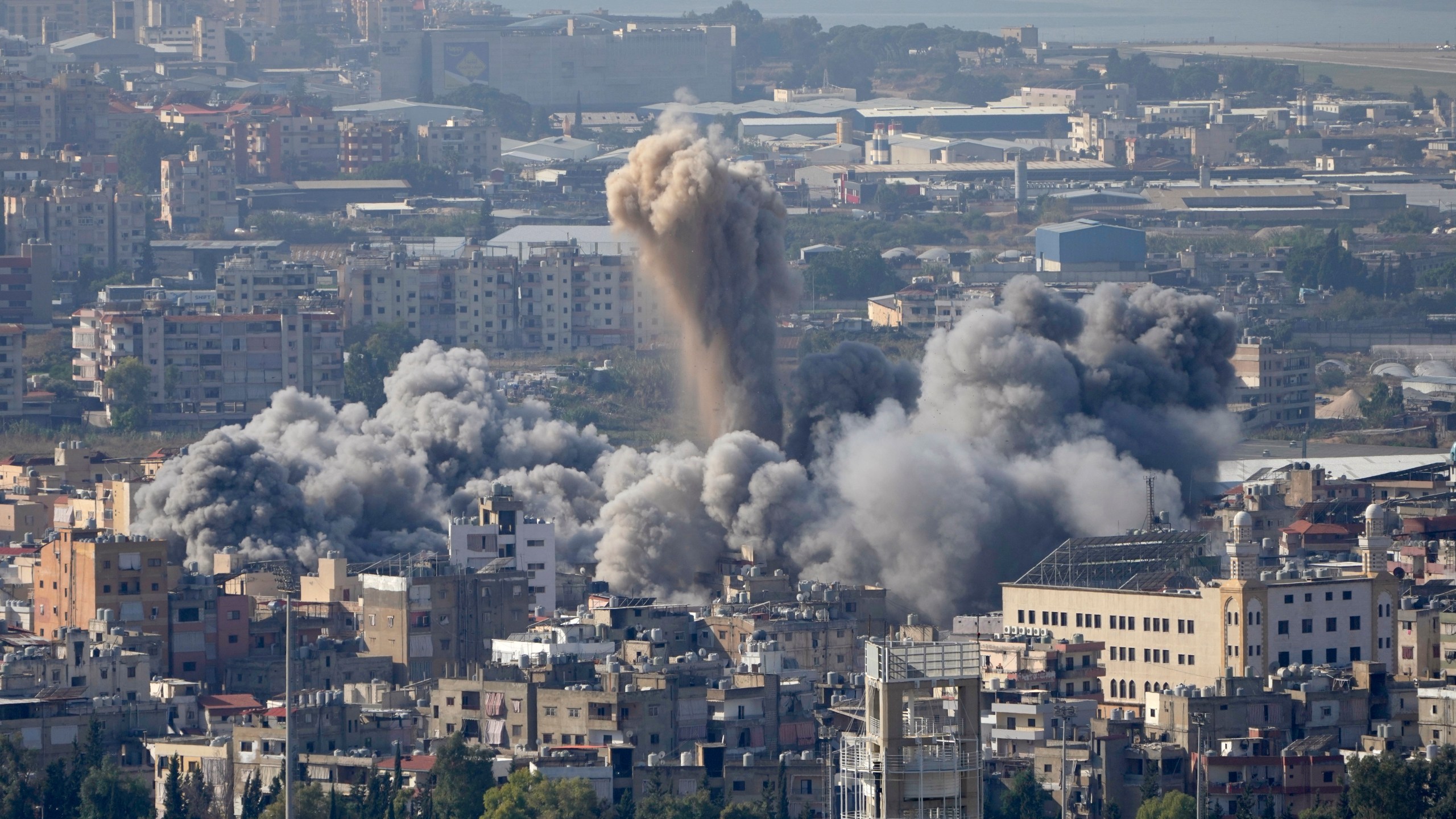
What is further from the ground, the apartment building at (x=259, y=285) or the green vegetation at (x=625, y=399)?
the apartment building at (x=259, y=285)

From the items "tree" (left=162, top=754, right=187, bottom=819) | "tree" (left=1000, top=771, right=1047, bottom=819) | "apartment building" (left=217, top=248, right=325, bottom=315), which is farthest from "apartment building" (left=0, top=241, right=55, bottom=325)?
"tree" (left=1000, top=771, right=1047, bottom=819)

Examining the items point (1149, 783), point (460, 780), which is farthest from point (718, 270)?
point (460, 780)

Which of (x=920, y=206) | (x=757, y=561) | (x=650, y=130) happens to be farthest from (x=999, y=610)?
(x=650, y=130)

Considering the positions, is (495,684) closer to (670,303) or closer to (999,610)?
(999,610)

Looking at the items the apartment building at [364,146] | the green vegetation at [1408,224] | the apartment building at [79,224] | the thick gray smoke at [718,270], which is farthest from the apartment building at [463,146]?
the thick gray smoke at [718,270]

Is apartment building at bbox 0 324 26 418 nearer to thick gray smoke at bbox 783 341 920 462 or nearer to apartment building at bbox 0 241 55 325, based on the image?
apartment building at bbox 0 241 55 325

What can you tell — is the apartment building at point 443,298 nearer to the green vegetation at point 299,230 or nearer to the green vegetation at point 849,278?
the green vegetation at point 849,278
